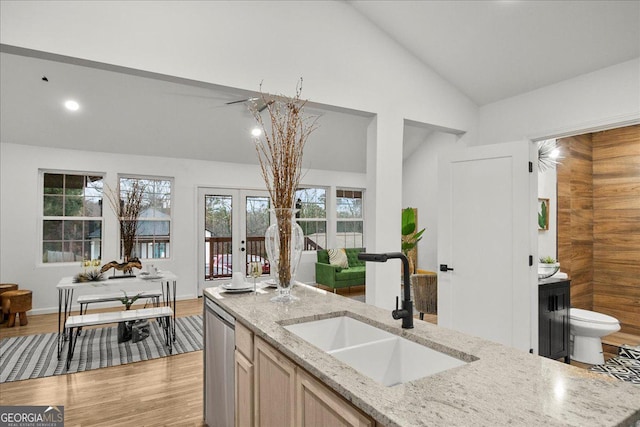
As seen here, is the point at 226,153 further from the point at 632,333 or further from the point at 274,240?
the point at 632,333

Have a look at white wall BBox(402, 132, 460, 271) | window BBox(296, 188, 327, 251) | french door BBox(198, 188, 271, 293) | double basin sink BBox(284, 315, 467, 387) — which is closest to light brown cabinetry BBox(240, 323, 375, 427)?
double basin sink BBox(284, 315, 467, 387)

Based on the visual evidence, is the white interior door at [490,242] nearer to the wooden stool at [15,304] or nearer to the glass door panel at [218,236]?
the glass door panel at [218,236]

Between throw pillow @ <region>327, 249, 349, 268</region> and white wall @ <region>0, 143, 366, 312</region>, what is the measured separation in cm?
199

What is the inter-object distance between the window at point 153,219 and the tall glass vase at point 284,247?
479 centimetres

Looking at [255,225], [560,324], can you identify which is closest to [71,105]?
[255,225]

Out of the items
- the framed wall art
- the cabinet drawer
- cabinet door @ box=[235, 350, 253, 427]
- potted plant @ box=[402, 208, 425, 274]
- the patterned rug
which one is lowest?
the patterned rug

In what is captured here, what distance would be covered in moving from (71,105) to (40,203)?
1.62 meters

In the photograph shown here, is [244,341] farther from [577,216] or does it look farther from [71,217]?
[71,217]

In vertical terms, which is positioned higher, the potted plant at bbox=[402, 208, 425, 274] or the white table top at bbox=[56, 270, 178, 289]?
the potted plant at bbox=[402, 208, 425, 274]

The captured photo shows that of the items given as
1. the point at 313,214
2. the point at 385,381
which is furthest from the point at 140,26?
the point at 313,214

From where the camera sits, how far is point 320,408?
109 cm

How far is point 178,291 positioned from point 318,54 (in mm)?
4759

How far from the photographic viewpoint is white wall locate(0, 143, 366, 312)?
199 inches

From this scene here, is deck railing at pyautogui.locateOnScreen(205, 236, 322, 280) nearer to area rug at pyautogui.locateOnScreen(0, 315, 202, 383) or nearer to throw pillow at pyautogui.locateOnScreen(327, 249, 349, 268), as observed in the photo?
throw pillow at pyautogui.locateOnScreen(327, 249, 349, 268)
